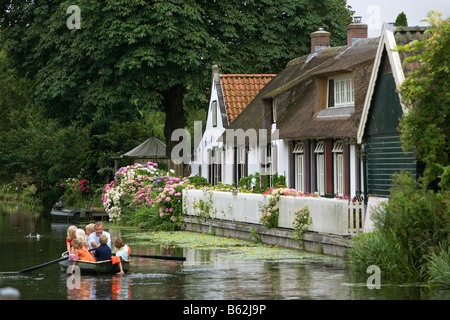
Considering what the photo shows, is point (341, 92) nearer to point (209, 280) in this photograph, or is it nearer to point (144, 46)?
point (144, 46)

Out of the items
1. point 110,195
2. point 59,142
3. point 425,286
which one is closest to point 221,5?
point 110,195

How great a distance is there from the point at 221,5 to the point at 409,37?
78.5 ft

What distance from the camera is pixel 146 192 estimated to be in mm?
41156

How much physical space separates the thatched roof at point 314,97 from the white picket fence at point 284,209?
185 inches

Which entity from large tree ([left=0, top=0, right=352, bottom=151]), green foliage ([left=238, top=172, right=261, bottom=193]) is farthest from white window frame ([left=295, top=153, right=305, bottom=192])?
large tree ([left=0, top=0, right=352, bottom=151])

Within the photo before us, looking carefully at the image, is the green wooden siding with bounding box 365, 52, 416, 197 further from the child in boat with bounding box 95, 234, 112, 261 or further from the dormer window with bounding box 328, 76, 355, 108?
the dormer window with bounding box 328, 76, 355, 108

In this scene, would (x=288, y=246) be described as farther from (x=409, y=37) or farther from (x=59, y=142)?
(x=59, y=142)

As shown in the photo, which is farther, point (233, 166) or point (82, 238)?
point (233, 166)

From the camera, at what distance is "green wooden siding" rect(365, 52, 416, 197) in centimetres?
2411

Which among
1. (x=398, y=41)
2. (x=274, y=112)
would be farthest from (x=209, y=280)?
(x=274, y=112)

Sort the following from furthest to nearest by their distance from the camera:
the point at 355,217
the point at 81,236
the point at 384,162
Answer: the point at 384,162 < the point at 355,217 < the point at 81,236

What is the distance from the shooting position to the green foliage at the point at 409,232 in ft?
64.5

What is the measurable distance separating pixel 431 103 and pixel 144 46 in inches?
953

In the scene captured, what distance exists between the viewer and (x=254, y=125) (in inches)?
1681
